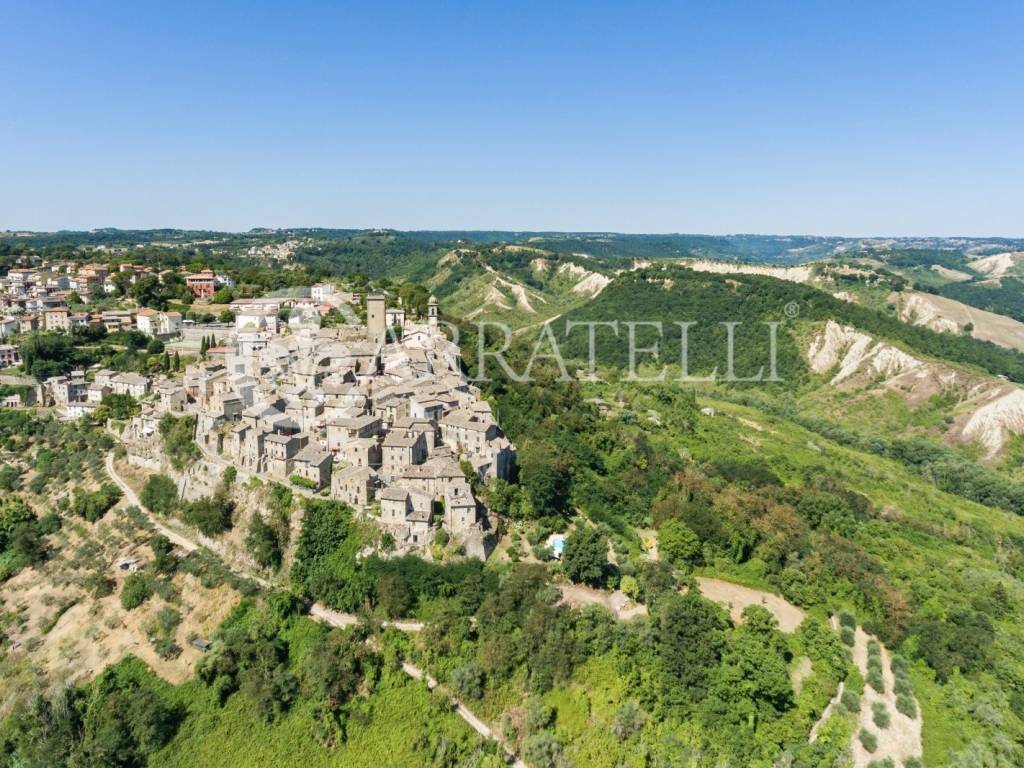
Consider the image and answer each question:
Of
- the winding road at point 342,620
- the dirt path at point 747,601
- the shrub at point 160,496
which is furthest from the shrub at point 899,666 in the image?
the shrub at point 160,496

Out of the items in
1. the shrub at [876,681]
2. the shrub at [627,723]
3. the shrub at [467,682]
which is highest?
the shrub at [467,682]

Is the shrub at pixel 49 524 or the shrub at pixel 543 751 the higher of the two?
the shrub at pixel 49 524

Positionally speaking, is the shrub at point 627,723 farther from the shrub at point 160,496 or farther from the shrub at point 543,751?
the shrub at point 160,496

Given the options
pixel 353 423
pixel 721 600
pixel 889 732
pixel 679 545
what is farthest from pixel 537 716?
pixel 353 423

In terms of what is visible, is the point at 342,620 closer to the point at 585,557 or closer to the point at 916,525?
the point at 585,557

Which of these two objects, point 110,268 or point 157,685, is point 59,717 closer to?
point 157,685

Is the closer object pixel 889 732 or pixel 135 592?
pixel 889 732

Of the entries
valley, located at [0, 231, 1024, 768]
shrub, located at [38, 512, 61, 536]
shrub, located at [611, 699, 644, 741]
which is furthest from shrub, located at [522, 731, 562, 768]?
shrub, located at [38, 512, 61, 536]

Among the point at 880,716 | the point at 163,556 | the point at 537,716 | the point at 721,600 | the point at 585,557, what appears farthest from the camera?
the point at 163,556
